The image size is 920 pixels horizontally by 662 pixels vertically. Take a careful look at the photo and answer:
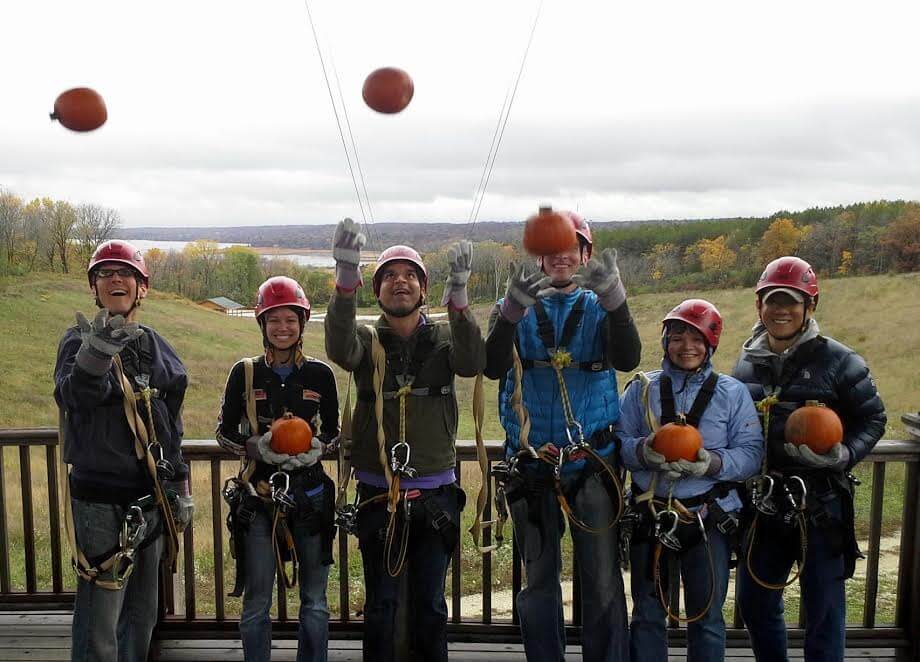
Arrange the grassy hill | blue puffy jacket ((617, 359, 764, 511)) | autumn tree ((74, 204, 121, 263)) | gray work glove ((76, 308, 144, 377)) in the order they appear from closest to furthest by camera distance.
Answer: gray work glove ((76, 308, 144, 377)), blue puffy jacket ((617, 359, 764, 511)), autumn tree ((74, 204, 121, 263)), the grassy hill

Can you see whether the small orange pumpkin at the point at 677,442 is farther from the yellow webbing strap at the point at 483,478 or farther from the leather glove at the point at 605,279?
the yellow webbing strap at the point at 483,478

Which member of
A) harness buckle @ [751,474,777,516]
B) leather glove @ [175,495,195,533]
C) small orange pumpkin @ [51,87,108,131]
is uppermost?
small orange pumpkin @ [51,87,108,131]

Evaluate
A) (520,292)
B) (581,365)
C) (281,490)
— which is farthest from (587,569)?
(281,490)

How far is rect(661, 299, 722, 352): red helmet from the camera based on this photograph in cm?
332

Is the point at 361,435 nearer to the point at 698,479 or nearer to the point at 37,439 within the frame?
the point at 698,479

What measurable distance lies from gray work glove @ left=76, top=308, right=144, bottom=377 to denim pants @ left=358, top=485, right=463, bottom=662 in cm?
125

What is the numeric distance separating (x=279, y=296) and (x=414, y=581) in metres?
1.42

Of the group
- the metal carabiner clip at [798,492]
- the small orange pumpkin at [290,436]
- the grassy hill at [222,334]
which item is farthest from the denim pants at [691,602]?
the grassy hill at [222,334]

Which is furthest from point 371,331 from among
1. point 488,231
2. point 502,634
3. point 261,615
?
point 502,634

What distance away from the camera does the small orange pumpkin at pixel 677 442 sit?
10.1 ft

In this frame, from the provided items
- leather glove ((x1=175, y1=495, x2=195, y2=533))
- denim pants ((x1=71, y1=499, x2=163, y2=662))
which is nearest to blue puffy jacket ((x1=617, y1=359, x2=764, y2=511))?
leather glove ((x1=175, y1=495, x2=195, y2=533))

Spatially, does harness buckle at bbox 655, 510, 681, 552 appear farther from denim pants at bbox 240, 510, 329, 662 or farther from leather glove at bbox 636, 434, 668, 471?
denim pants at bbox 240, 510, 329, 662

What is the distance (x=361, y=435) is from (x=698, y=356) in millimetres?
1546

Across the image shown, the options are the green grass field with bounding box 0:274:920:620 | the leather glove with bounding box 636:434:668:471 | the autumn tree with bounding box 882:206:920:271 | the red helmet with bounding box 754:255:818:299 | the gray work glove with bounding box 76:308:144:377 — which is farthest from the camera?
the autumn tree with bounding box 882:206:920:271
